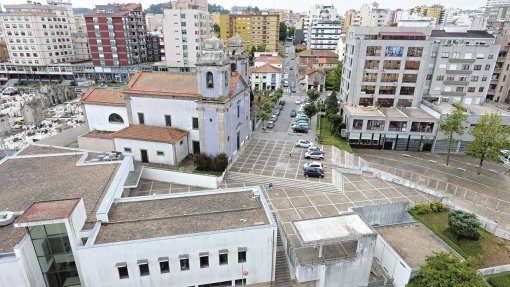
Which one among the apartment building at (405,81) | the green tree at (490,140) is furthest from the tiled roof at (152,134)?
the green tree at (490,140)

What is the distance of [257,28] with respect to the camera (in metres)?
146

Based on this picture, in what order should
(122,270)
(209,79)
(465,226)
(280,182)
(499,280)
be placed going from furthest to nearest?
(280,182) → (209,79) → (465,226) → (499,280) → (122,270)

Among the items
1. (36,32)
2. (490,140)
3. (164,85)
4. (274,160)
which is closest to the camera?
(164,85)

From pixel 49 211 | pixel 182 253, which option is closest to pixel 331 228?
pixel 182 253

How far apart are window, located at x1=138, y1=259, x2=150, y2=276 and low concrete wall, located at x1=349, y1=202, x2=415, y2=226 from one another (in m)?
20.3

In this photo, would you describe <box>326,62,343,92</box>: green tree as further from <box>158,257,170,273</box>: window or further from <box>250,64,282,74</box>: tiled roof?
<box>158,257,170,273</box>: window

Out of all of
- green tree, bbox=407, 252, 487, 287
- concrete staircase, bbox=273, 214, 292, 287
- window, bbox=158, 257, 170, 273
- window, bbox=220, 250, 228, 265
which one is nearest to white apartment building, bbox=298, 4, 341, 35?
concrete staircase, bbox=273, 214, 292, 287

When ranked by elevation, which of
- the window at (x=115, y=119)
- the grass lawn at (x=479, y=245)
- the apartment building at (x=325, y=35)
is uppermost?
the apartment building at (x=325, y=35)

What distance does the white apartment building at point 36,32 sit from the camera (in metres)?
109

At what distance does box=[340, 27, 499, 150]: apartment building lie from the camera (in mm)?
56625

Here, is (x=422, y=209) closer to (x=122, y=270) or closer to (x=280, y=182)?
(x=280, y=182)

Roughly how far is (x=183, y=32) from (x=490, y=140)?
285ft

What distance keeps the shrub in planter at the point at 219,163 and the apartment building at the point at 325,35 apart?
121m

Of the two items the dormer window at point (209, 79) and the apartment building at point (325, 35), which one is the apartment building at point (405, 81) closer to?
the dormer window at point (209, 79)
